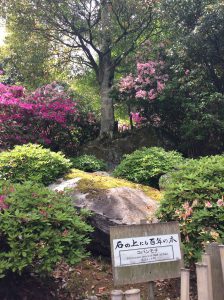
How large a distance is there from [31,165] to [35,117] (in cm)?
368

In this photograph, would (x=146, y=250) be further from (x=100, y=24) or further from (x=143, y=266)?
(x=100, y=24)

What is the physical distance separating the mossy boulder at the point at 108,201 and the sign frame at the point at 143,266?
53.3 inches

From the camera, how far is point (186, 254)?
409 cm

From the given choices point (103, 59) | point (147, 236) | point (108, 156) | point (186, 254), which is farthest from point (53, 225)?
point (103, 59)

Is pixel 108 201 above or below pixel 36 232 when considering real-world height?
above

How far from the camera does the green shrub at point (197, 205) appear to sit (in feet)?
13.4

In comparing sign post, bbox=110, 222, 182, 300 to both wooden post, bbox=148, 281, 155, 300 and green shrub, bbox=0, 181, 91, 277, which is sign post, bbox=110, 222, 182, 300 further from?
green shrub, bbox=0, 181, 91, 277

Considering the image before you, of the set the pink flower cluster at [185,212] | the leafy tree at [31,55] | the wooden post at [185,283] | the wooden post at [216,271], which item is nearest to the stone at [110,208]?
the pink flower cluster at [185,212]

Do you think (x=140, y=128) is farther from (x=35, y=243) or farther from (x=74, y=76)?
(x=35, y=243)

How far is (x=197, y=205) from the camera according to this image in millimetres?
4289

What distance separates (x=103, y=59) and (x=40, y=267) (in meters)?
9.72

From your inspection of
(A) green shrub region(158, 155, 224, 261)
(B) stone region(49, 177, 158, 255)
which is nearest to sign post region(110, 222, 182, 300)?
(A) green shrub region(158, 155, 224, 261)

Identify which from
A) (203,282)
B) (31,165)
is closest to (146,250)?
(203,282)

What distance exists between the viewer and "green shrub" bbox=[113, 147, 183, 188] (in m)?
7.39
